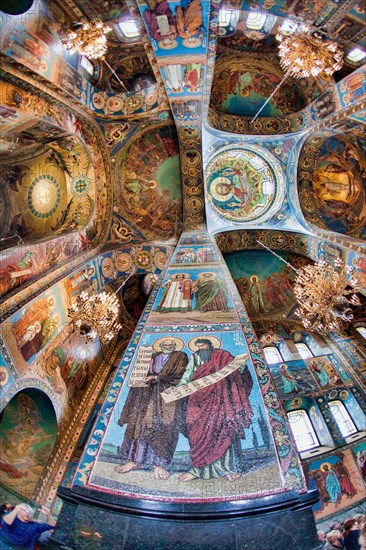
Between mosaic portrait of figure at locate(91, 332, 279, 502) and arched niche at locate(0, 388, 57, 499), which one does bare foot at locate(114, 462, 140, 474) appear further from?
arched niche at locate(0, 388, 57, 499)

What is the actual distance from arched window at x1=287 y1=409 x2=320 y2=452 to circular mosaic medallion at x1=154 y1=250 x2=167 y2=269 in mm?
5256

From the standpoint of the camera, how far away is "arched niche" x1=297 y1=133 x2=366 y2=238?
9.79 m

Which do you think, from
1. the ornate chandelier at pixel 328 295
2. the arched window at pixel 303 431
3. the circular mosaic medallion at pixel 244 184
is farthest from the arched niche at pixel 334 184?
the arched window at pixel 303 431

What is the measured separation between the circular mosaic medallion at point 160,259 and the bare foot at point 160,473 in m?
6.03

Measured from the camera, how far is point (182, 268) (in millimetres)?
8484

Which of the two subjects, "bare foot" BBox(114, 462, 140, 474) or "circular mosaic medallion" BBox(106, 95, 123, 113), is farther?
"circular mosaic medallion" BBox(106, 95, 123, 113)

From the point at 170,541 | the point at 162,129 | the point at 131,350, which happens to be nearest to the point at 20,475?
the point at 131,350

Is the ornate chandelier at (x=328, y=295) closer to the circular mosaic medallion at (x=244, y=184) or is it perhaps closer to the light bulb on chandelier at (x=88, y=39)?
the circular mosaic medallion at (x=244, y=184)

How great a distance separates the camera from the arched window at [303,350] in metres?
9.91

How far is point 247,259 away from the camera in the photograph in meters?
11.5

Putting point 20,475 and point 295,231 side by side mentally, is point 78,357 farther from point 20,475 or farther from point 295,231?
point 295,231

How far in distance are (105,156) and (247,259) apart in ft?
18.1

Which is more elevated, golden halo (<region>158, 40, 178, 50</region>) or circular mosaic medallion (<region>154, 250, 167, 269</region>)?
golden halo (<region>158, 40, 178, 50</region>)

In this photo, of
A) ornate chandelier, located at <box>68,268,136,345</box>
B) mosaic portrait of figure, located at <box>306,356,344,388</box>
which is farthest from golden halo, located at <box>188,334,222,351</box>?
mosaic portrait of figure, located at <box>306,356,344,388</box>
